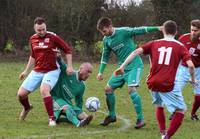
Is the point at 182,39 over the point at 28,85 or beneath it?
over

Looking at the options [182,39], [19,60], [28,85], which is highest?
[182,39]

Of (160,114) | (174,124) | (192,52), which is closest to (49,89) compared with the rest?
(160,114)

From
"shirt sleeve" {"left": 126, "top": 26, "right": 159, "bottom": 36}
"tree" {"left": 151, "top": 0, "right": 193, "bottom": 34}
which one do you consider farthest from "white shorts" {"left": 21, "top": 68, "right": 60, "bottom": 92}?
"tree" {"left": 151, "top": 0, "right": 193, "bottom": 34}

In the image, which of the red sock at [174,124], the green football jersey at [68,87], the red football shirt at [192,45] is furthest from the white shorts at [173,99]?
the red football shirt at [192,45]

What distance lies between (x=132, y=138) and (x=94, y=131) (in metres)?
0.89

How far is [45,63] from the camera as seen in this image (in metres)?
10.8

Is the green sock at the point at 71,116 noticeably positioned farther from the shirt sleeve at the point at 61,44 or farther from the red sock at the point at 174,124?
the red sock at the point at 174,124

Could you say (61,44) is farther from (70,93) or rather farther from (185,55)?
(185,55)

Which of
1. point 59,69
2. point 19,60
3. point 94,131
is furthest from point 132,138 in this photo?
point 19,60

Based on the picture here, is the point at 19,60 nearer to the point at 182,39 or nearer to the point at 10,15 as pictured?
the point at 10,15

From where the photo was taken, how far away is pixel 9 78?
2147cm

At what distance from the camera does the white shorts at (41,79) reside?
35.0 ft

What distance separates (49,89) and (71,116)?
67 cm

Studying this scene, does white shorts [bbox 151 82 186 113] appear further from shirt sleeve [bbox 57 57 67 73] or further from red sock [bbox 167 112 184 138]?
shirt sleeve [bbox 57 57 67 73]
